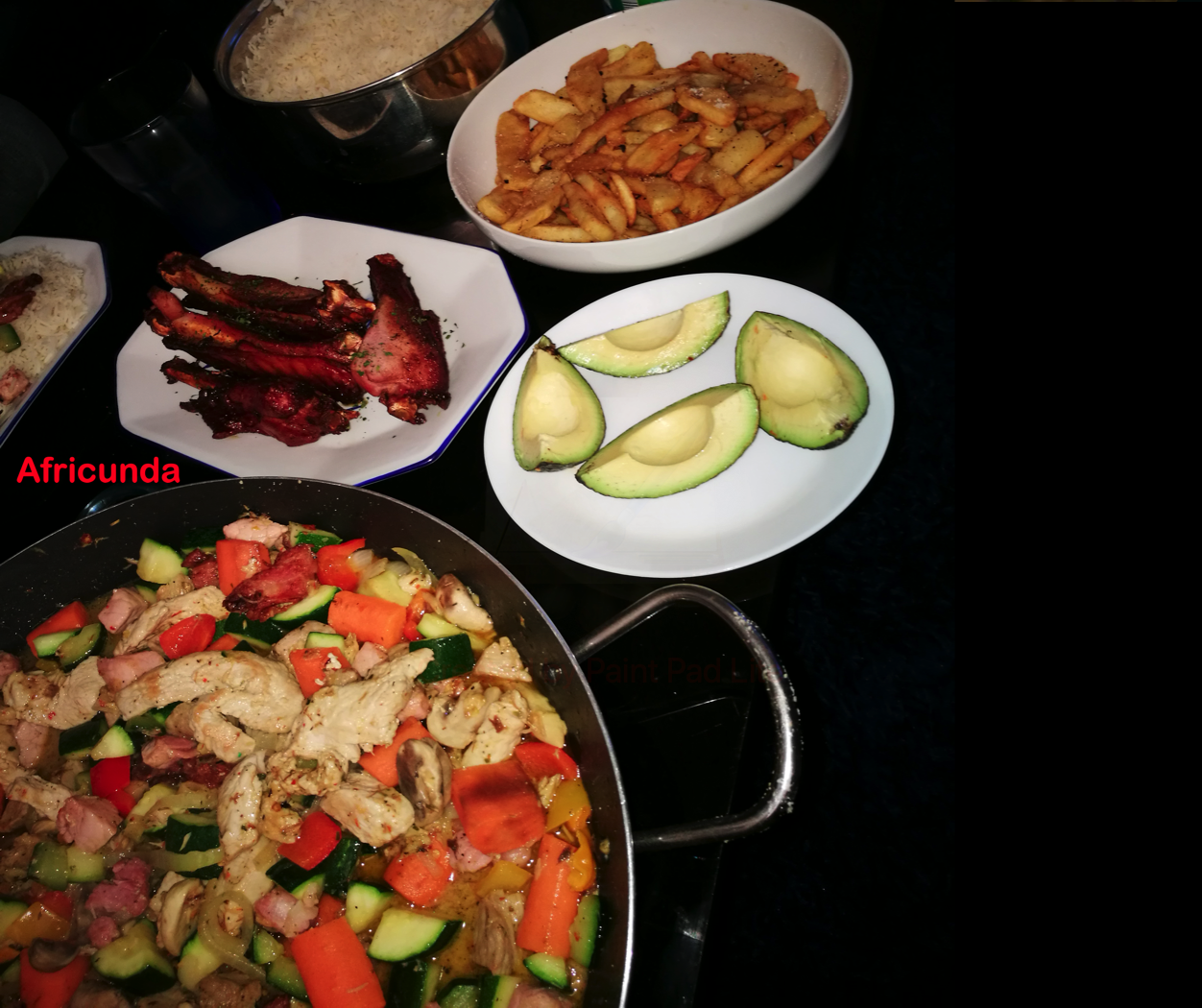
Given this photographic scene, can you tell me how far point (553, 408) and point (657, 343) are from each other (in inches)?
8.9

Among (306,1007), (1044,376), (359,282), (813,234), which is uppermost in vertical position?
(359,282)

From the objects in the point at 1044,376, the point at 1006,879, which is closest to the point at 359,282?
the point at 1044,376

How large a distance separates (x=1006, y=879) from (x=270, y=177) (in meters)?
2.35

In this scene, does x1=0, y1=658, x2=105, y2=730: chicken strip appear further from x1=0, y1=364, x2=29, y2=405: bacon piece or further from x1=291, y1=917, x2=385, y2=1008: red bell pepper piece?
x1=0, y1=364, x2=29, y2=405: bacon piece

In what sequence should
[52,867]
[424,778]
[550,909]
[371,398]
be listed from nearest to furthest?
[550,909]
[424,778]
[52,867]
[371,398]

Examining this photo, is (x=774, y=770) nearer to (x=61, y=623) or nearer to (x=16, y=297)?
(x=61, y=623)

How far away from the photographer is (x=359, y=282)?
5.46ft

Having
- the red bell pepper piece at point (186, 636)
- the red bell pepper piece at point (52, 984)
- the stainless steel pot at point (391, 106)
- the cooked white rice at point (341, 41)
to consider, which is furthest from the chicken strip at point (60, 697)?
the cooked white rice at point (341, 41)

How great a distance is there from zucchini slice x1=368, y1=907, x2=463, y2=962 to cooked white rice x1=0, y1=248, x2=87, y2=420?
1436 mm

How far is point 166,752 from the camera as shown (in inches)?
48.3

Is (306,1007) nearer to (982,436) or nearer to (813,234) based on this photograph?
(813,234)

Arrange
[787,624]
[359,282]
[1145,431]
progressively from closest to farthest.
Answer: [787,624] → [359,282] → [1145,431]

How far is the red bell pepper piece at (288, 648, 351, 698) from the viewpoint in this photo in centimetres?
125

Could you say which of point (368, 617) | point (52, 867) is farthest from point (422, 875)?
point (52, 867)
